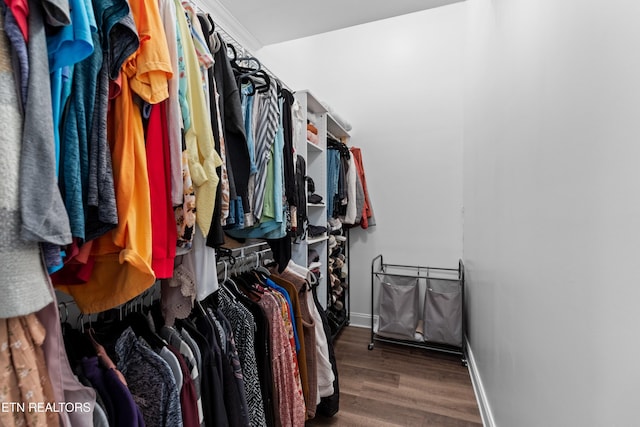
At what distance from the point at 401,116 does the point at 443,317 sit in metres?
1.89

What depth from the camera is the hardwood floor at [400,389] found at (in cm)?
170

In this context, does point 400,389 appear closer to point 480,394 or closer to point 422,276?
point 480,394

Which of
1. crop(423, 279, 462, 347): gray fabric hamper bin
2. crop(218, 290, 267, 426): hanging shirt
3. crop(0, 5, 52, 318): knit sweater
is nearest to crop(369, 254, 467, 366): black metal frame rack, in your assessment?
crop(423, 279, 462, 347): gray fabric hamper bin

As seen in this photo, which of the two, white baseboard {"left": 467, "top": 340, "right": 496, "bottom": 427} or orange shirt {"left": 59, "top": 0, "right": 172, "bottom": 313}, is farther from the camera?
white baseboard {"left": 467, "top": 340, "right": 496, "bottom": 427}

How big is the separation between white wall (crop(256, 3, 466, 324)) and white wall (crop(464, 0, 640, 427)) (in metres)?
1.25

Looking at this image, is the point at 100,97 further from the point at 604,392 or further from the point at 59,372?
the point at 604,392

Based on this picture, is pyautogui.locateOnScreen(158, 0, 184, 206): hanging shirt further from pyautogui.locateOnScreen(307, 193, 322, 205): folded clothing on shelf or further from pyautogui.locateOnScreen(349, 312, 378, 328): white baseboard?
pyautogui.locateOnScreen(349, 312, 378, 328): white baseboard

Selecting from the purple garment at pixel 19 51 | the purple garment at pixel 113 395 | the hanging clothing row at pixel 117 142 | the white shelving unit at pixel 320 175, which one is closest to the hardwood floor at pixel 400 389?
the white shelving unit at pixel 320 175

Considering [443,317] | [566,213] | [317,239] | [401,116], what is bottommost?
[443,317]

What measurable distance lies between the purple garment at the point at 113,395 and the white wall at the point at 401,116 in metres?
2.38

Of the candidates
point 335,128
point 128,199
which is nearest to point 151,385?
point 128,199

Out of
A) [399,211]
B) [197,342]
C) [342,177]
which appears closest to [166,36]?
[197,342]

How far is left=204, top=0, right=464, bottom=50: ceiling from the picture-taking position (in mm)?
1553

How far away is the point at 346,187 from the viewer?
265cm
